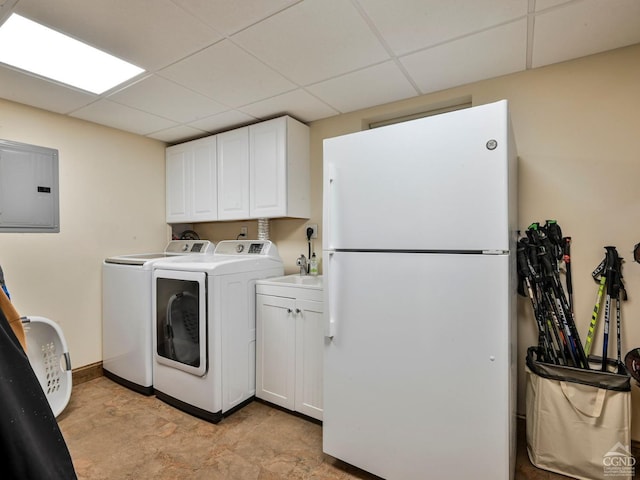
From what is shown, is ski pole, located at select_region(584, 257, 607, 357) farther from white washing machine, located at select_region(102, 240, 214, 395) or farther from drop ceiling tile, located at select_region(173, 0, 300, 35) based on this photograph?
white washing machine, located at select_region(102, 240, 214, 395)

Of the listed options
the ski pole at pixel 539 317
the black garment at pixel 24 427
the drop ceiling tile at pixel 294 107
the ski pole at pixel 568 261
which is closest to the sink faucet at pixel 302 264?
the drop ceiling tile at pixel 294 107

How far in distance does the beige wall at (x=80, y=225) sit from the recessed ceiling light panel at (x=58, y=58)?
77 centimetres

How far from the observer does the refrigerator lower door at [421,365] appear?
1344 millimetres

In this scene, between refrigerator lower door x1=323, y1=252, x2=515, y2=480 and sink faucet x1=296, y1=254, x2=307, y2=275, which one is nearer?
refrigerator lower door x1=323, y1=252, x2=515, y2=480

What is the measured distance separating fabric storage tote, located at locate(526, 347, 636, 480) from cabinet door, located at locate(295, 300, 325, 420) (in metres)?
1.26

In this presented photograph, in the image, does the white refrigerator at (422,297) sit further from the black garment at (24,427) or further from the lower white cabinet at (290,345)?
the black garment at (24,427)

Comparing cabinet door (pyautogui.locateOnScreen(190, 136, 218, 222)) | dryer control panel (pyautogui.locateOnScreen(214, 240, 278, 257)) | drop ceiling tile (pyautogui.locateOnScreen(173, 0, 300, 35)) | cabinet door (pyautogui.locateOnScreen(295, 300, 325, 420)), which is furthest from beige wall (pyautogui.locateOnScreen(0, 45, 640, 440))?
drop ceiling tile (pyautogui.locateOnScreen(173, 0, 300, 35))

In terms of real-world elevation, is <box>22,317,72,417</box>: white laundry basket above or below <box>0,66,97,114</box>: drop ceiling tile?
below

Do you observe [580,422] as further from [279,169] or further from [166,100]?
[166,100]

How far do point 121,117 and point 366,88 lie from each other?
214cm

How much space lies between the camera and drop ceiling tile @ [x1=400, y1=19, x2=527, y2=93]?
1.71 meters

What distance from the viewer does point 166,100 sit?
2.45 metres
